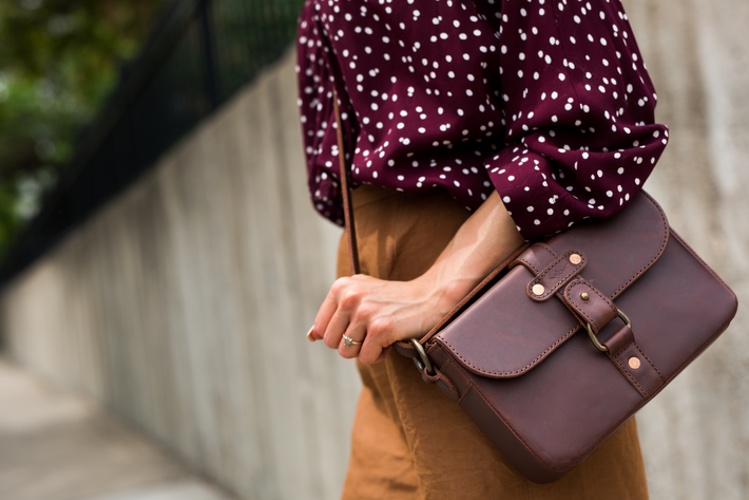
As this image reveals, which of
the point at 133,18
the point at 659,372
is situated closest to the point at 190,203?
the point at 659,372

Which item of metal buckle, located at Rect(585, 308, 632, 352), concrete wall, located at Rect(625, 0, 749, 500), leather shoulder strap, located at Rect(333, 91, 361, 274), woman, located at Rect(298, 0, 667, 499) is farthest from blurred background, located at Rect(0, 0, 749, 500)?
leather shoulder strap, located at Rect(333, 91, 361, 274)

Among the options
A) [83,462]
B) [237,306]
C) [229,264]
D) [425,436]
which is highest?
[425,436]

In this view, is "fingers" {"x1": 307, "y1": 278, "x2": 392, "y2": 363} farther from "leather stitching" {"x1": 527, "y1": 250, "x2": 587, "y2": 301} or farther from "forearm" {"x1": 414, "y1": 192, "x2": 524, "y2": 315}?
"leather stitching" {"x1": 527, "y1": 250, "x2": 587, "y2": 301}

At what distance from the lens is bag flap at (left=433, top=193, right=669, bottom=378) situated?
1.21m

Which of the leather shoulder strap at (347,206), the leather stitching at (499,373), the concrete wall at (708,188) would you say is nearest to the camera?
the leather stitching at (499,373)

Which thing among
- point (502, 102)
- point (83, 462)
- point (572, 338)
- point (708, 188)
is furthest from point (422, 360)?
point (83, 462)

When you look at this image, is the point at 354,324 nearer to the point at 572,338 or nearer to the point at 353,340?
the point at 353,340

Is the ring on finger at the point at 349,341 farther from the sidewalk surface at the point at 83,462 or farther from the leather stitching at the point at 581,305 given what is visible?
the sidewalk surface at the point at 83,462

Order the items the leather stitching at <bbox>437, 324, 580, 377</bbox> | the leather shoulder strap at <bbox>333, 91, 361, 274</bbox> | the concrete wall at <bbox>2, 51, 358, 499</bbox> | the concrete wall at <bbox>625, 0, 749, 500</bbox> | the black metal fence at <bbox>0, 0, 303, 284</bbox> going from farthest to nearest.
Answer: the black metal fence at <bbox>0, 0, 303, 284</bbox>
the concrete wall at <bbox>2, 51, 358, 499</bbox>
the concrete wall at <bbox>625, 0, 749, 500</bbox>
the leather shoulder strap at <bbox>333, 91, 361, 274</bbox>
the leather stitching at <bbox>437, 324, 580, 377</bbox>

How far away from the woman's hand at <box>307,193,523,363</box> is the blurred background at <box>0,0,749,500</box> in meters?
0.82

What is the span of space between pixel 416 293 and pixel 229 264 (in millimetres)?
3287

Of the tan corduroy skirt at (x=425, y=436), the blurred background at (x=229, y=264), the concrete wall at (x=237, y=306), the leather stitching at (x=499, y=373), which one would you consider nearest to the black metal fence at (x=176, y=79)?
the blurred background at (x=229, y=264)

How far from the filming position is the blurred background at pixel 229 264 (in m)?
1.92

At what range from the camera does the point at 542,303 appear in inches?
48.8
